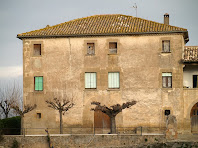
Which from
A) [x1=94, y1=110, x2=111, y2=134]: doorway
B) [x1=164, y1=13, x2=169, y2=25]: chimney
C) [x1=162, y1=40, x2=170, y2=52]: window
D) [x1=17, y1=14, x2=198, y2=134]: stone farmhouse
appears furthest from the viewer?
[x1=164, y1=13, x2=169, y2=25]: chimney

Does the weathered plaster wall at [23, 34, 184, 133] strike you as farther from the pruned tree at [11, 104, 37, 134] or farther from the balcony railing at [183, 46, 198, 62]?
the balcony railing at [183, 46, 198, 62]

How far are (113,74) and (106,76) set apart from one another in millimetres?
537

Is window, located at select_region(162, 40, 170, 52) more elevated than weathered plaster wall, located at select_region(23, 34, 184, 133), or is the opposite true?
window, located at select_region(162, 40, 170, 52)

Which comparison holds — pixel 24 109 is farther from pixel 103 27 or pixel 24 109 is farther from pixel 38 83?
pixel 103 27

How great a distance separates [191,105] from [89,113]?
24.4ft

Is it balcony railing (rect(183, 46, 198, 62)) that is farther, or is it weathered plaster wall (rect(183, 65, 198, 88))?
weathered plaster wall (rect(183, 65, 198, 88))

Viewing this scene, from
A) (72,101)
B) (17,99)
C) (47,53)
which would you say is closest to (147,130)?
(72,101)

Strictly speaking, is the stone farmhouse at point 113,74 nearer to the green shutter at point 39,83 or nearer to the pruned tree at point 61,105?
the green shutter at point 39,83

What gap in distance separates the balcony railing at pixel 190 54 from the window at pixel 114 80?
5026 mm

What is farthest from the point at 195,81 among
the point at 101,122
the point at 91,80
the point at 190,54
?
the point at 91,80

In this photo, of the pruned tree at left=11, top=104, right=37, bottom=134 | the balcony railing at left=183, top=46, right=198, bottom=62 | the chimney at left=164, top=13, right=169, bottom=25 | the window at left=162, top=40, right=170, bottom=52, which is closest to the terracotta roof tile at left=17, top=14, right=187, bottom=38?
the window at left=162, top=40, right=170, bottom=52

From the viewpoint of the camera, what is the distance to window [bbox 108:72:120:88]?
34.9 metres

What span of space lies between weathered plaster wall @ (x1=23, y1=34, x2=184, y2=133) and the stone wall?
481 cm

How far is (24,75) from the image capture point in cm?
3606
